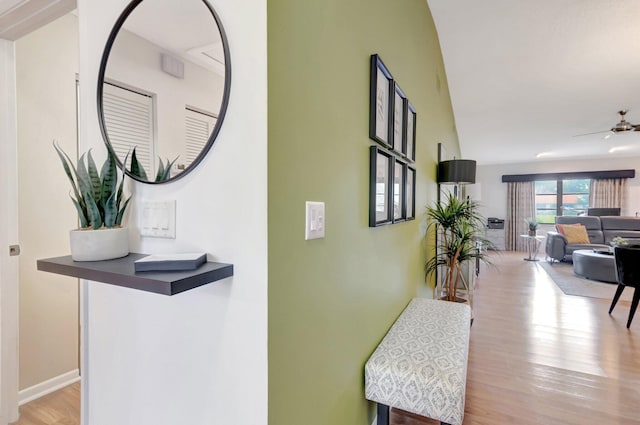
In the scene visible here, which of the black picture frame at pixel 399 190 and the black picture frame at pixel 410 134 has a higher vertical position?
the black picture frame at pixel 410 134

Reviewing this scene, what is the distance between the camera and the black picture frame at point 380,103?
144cm

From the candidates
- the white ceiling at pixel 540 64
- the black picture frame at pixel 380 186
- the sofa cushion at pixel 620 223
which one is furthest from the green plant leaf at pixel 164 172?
the sofa cushion at pixel 620 223

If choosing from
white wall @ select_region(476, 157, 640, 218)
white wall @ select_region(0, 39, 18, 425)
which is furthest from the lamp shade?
white wall @ select_region(476, 157, 640, 218)

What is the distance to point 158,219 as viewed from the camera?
97cm

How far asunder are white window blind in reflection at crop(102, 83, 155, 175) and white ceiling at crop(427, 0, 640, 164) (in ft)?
9.75

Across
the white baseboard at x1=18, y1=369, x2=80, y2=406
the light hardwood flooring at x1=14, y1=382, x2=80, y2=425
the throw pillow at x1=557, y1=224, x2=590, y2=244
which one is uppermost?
the throw pillow at x1=557, y1=224, x2=590, y2=244

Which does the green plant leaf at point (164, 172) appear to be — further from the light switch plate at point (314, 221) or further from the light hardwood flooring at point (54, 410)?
the light hardwood flooring at point (54, 410)

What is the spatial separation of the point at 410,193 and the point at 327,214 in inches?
55.3

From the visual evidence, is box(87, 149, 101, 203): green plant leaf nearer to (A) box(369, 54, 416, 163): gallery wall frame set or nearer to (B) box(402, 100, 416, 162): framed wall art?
(A) box(369, 54, 416, 163): gallery wall frame set

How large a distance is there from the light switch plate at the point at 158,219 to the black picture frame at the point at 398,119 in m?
1.24

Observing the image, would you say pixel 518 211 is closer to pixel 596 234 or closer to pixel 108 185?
pixel 596 234

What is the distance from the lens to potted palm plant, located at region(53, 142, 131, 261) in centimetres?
91

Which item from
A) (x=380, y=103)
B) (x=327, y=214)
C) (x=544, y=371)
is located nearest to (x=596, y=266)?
(x=544, y=371)

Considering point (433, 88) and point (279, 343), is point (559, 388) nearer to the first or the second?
point (279, 343)
